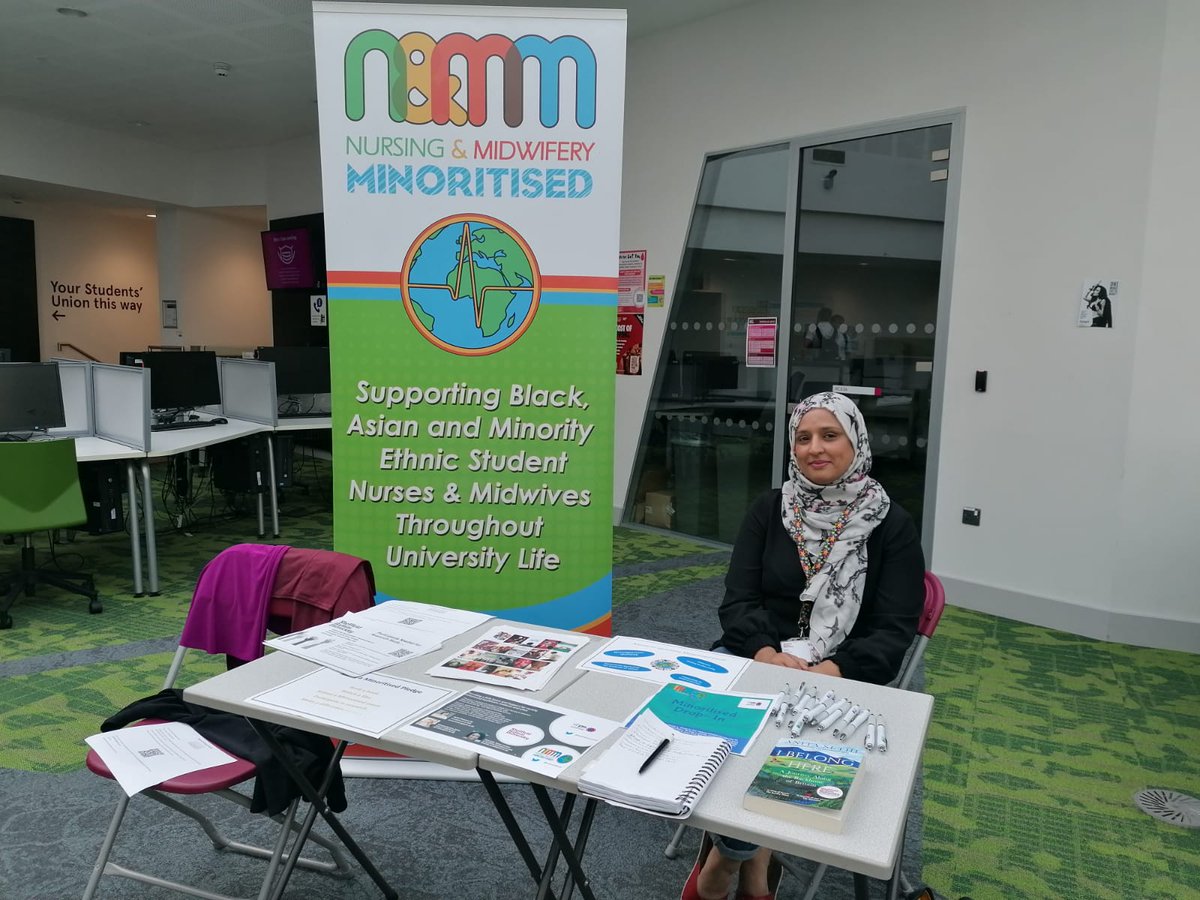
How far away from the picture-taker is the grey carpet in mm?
2248

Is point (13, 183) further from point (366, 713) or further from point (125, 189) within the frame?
point (366, 713)

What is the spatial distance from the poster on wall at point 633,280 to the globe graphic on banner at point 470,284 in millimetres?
3605

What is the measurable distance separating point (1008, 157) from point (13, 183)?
32.9 ft

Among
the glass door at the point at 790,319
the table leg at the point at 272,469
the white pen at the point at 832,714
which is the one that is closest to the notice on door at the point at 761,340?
the glass door at the point at 790,319

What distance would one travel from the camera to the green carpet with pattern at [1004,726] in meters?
2.41

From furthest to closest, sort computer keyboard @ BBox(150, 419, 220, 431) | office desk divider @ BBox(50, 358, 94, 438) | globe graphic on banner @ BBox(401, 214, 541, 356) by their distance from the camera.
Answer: computer keyboard @ BBox(150, 419, 220, 431)
office desk divider @ BBox(50, 358, 94, 438)
globe graphic on banner @ BBox(401, 214, 541, 356)

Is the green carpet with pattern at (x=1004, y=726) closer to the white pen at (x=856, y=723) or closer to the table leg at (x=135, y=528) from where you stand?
the table leg at (x=135, y=528)

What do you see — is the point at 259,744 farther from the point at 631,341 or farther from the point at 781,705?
the point at 631,341

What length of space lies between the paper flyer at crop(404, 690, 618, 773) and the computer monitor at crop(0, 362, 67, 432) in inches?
178

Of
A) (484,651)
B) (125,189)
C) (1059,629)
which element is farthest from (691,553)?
(125,189)

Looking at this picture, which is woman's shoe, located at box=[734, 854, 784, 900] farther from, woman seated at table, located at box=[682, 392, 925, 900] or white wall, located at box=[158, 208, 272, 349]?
white wall, located at box=[158, 208, 272, 349]

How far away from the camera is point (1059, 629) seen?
4.39 meters

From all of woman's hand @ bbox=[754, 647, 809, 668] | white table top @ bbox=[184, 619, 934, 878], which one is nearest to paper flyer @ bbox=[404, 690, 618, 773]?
white table top @ bbox=[184, 619, 934, 878]

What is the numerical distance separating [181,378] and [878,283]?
4924 millimetres
